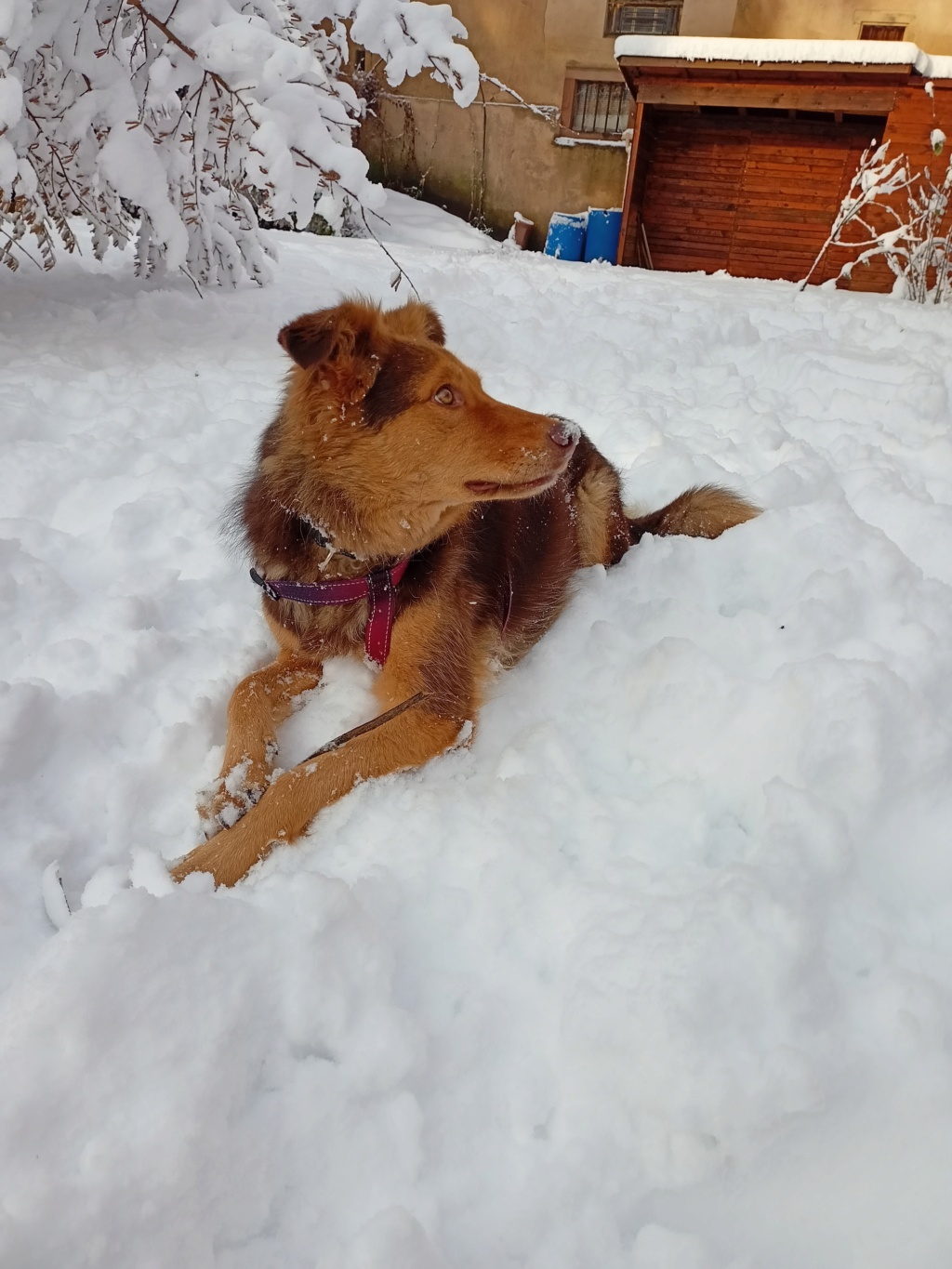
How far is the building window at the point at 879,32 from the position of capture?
1609 cm

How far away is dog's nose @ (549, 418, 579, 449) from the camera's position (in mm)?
2205

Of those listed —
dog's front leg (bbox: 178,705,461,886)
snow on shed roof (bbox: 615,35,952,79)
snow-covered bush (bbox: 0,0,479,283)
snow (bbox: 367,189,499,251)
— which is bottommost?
snow (bbox: 367,189,499,251)

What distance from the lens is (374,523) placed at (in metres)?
2.19

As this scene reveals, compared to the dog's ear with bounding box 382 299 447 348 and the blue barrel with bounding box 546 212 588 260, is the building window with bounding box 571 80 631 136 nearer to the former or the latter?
the blue barrel with bounding box 546 212 588 260

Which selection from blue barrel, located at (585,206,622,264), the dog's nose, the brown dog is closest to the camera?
the brown dog

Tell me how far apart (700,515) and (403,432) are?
4.85 ft

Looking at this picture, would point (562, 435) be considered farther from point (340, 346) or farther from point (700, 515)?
point (700, 515)

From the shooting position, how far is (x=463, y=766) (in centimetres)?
218

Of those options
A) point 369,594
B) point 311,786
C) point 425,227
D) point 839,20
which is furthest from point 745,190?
point 311,786

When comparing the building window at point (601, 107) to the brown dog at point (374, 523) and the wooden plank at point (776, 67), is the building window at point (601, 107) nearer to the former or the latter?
the wooden plank at point (776, 67)

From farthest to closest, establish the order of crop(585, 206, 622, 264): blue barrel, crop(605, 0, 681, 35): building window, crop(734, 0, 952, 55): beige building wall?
crop(605, 0, 681, 35): building window → crop(734, 0, 952, 55): beige building wall → crop(585, 206, 622, 264): blue barrel

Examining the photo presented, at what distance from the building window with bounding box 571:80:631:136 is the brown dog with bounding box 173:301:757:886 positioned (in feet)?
63.8

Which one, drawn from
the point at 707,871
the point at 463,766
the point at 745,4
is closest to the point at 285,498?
the point at 463,766

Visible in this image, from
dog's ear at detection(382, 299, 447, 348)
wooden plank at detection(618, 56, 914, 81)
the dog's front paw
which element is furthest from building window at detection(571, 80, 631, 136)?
the dog's front paw
